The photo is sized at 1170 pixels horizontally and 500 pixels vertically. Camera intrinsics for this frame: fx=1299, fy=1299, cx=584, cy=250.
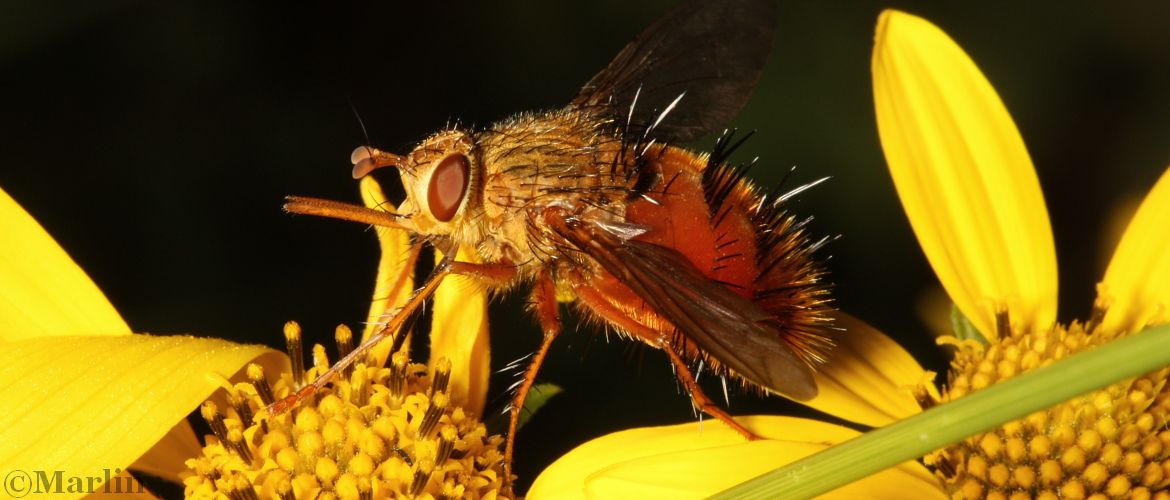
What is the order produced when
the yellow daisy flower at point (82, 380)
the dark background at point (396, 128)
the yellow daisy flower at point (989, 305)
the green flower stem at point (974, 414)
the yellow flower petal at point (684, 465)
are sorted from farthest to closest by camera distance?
the dark background at point (396, 128) → the yellow daisy flower at point (989, 305) → the yellow flower petal at point (684, 465) → the yellow daisy flower at point (82, 380) → the green flower stem at point (974, 414)

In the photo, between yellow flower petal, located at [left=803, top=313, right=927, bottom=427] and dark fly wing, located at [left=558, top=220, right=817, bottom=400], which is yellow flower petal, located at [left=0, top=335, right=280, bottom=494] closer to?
dark fly wing, located at [left=558, top=220, right=817, bottom=400]

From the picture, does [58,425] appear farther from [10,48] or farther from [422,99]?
[422,99]

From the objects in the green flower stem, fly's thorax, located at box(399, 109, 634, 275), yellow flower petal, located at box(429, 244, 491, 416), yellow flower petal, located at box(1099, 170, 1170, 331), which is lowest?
the green flower stem

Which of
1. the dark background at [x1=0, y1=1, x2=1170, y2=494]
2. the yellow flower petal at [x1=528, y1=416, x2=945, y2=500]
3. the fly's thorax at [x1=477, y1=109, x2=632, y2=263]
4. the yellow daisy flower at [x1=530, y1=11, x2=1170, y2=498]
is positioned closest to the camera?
the yellow flower petal at [x1=528, y1=416, x2=945, y2=500]

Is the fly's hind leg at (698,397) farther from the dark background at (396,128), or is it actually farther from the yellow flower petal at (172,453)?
the yellow flower petal at (172,453)

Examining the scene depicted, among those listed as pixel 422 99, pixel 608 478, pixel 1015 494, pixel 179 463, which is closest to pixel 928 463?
pixel 1015 494

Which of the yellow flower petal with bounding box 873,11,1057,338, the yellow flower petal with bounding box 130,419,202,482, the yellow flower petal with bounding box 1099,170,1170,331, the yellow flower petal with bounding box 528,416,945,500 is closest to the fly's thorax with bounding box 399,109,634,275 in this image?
the yellow flower petal with bounding box 528,416,945,500

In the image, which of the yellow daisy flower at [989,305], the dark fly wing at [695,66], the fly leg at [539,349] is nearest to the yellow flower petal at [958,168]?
the yellow daisy flower at [989,305]
